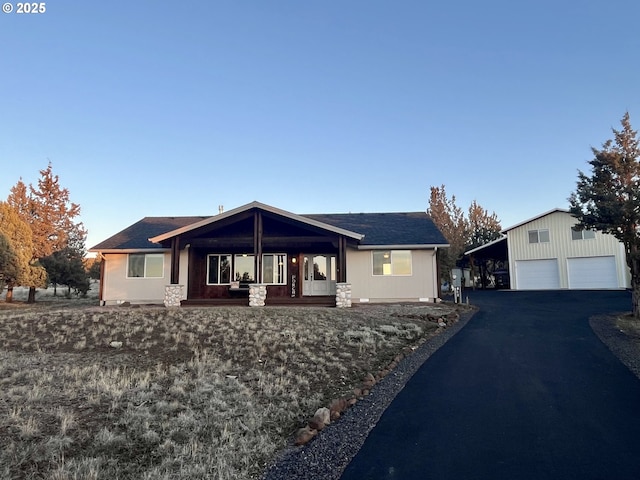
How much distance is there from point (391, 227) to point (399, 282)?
3349mm

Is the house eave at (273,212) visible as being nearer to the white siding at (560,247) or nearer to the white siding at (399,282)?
the white siding at (399,282)

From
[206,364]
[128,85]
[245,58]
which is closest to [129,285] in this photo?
[128,85]

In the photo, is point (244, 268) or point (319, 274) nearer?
point (244, 268)

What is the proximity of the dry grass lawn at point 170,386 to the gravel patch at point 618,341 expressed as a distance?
4131mm

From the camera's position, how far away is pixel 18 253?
20328mm

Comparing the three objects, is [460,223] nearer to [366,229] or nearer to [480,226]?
[480,226]

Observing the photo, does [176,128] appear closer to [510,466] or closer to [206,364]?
[206,364]

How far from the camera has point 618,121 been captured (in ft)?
47.2

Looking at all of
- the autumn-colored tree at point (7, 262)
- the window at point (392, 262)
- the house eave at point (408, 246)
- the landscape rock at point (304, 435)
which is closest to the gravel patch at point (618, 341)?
the landscape rock at point (304, 435)

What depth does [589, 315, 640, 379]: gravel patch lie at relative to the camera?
25.4ft

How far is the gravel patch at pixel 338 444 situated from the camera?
13.2 feet

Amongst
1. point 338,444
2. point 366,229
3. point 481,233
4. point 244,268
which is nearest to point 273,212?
point 244,268

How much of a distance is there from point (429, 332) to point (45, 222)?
26.3 metres

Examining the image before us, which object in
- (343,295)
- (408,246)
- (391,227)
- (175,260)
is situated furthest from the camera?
(391,227)
